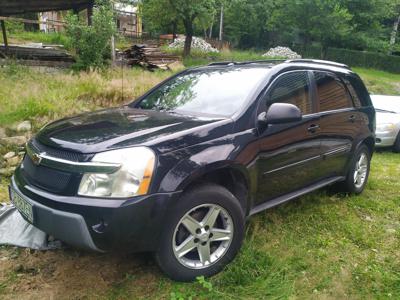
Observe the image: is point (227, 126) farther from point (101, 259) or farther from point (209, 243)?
point (101, 259)

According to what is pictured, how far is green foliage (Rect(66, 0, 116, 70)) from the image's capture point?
11.2m

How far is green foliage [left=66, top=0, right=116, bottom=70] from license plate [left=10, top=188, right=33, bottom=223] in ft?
28.7

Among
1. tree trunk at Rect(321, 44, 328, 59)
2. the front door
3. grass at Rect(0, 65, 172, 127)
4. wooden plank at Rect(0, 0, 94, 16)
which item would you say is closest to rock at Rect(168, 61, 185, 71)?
wooden plank at Rect(0, 0, 94, 16)

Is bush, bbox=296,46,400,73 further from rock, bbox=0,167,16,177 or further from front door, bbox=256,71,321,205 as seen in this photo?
rock, bbox=0,167,16,177

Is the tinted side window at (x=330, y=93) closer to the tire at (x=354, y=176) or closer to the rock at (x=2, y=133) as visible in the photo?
the tire at (x=354, y=176)

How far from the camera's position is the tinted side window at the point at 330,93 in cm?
417

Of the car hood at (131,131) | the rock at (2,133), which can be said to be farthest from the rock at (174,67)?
the car hood at (131,131)

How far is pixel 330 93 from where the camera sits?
436cm

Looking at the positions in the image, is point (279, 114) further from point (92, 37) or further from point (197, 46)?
point (197, 46)

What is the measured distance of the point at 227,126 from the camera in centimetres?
306

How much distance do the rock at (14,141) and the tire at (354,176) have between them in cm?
461

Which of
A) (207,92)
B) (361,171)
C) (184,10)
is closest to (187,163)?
(207,92)

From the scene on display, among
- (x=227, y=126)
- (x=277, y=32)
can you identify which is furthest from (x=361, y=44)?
(x=227, y=126)

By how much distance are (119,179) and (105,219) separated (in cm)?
27
